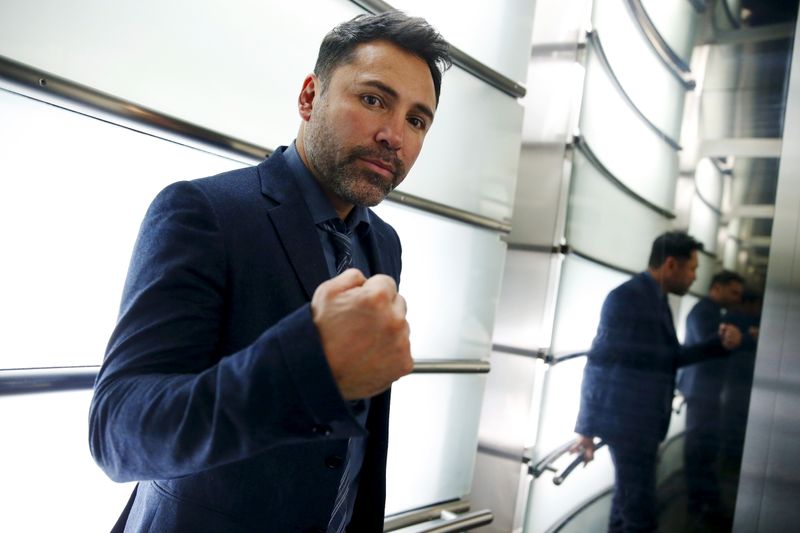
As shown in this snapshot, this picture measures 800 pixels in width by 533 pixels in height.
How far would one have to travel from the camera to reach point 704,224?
170cm

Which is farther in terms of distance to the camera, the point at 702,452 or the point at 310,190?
the point at 702,452

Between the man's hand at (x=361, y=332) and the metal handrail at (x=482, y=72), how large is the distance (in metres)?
1.05

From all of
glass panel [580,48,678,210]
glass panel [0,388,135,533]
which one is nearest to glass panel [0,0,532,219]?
glass panel [0,388,135,533]

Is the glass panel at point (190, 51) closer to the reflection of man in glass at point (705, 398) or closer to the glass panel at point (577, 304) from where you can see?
the glass panel at point (577, 304)

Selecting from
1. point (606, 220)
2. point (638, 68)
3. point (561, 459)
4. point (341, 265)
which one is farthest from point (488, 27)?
point (561, 459)

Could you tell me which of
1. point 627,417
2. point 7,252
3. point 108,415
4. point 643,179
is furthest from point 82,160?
point 627,417

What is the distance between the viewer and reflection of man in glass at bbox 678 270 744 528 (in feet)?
5.44

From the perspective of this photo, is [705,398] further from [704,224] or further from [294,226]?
[294,226]

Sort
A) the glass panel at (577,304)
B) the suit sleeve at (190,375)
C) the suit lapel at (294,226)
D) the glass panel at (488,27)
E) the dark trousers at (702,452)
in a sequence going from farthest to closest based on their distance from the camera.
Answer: the glass panel at (577,304)
the dark trousers at (702,452)
the glass panel at (488,27)
the suit lapel at (294,226)
the suit sleeve at (190,375)

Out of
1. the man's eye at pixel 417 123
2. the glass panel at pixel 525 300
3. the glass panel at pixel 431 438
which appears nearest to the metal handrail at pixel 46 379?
the man's eye at pixel 417 123

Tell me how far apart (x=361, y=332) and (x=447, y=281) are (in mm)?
1184

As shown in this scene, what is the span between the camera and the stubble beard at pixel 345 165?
39.2 inches

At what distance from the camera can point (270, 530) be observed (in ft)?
2.86

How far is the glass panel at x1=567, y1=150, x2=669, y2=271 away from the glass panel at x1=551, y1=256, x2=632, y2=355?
59 mm
